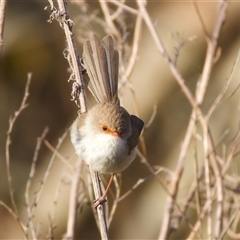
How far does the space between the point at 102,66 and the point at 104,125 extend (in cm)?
53

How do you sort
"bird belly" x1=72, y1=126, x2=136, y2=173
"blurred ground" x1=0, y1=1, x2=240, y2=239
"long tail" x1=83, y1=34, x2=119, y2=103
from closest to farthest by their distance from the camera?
"bird belly" x1=72, y1=126, x2=136, y2=173
"long tail" x1=83, y1=34, x2=119, y2=103
"blurred ground" x1=0, y1=1, x2=240, y2=239

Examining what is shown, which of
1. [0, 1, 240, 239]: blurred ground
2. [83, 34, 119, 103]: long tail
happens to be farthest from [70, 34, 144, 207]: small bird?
[0, 1, 240, 239]: blurred ground

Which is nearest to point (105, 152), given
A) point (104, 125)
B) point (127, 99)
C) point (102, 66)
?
point (104, 125)

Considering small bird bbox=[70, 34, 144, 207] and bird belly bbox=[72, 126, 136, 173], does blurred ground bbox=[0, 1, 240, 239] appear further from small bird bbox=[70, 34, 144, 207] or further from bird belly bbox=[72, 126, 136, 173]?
bird belly bbox=[72, 126, 136, 173]

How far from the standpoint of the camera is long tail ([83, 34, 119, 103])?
12.0ft

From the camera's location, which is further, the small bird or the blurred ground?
the blurred ground

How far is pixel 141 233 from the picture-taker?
6672 mm

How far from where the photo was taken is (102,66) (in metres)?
3.69

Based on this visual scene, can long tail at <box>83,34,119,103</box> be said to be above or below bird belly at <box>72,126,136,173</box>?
above

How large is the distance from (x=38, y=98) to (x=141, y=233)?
2.54 m

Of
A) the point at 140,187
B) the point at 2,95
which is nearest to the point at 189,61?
the point at 140,187

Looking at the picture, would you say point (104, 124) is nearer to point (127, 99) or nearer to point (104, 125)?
point (104, 125)

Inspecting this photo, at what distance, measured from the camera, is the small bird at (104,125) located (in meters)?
3.32

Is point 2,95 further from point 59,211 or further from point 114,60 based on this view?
point 114,60
